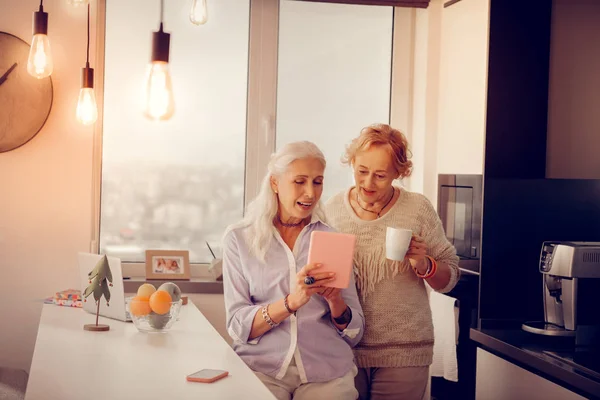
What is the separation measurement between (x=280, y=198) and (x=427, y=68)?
1883 mm

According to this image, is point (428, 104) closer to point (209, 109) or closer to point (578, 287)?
point (209, 109)

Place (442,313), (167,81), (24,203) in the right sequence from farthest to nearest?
(24,203) → (442,313) → (167,81)

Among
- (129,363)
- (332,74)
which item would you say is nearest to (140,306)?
(129,363)

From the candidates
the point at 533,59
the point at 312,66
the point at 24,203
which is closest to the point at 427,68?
the point at 312,66

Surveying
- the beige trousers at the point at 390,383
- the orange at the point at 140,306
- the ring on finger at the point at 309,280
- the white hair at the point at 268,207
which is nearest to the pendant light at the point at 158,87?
the white hair at the point at 268,207

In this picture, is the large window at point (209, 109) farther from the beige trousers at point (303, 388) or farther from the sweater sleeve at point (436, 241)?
the beige trousers at point (303, 388)

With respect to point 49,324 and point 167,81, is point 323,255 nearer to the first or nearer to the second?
point 167,81

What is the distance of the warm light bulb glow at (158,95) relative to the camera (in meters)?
2.24

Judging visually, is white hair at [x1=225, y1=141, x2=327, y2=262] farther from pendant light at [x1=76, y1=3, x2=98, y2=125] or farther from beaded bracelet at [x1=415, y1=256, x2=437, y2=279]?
pendant light at [x1=76, y1=3, x2=98, y2=125]

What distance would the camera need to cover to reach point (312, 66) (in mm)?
4387

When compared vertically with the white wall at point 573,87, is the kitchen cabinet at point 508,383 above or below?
below

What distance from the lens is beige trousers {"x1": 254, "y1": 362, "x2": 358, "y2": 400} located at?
251cm

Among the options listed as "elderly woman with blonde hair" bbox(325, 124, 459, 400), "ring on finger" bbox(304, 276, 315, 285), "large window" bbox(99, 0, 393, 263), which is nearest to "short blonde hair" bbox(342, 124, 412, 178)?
"elderly woman with blonde hair" bbox(325, 124, 459, 400)

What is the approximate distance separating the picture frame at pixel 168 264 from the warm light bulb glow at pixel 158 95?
6.27ft
